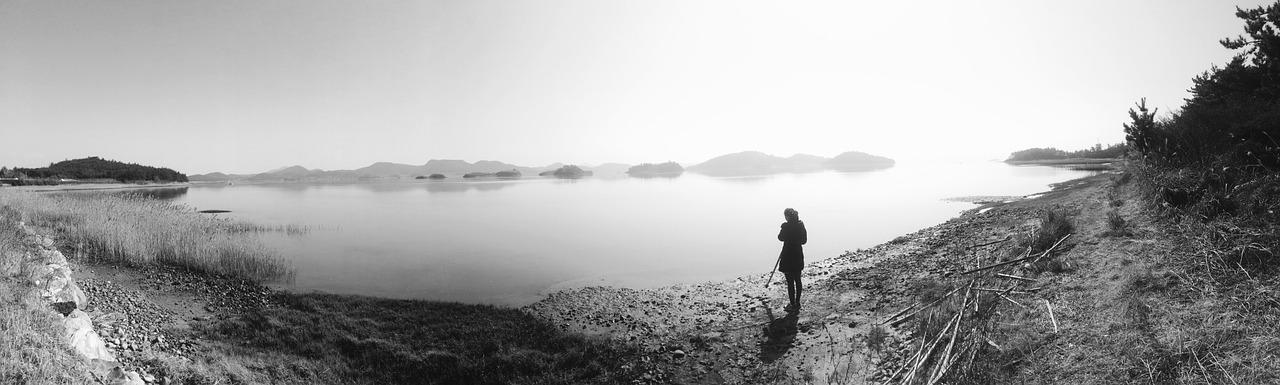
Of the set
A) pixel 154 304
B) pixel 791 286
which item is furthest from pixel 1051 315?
pixel 154 304

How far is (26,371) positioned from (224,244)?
12.7 meters

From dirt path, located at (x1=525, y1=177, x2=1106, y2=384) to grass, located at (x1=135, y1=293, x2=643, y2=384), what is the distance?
715 mm

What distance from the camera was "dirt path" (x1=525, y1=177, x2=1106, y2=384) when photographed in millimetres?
5652

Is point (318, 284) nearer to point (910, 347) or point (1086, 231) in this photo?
point (910, 347)

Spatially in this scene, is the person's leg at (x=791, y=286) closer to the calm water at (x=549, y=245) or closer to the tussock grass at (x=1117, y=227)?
the calm water at (x=549, y=245)

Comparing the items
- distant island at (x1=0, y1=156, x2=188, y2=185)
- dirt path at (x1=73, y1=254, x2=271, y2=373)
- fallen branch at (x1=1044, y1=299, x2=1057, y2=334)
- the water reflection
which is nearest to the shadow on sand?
fallen branch at (x1=1044, y1=299, x2=1057, y2=334)

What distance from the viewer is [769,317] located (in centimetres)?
772

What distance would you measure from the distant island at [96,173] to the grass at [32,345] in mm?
86180

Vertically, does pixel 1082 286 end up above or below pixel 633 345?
above

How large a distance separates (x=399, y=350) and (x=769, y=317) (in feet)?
20.0

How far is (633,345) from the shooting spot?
6840mm

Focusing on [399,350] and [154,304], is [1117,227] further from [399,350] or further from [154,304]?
[154,304]

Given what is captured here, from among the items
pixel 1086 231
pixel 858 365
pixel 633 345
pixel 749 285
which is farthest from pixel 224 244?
pixel 1086 231

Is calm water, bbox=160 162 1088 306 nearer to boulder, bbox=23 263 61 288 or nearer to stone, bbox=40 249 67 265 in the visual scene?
stone, bbox=40 249 67 265
